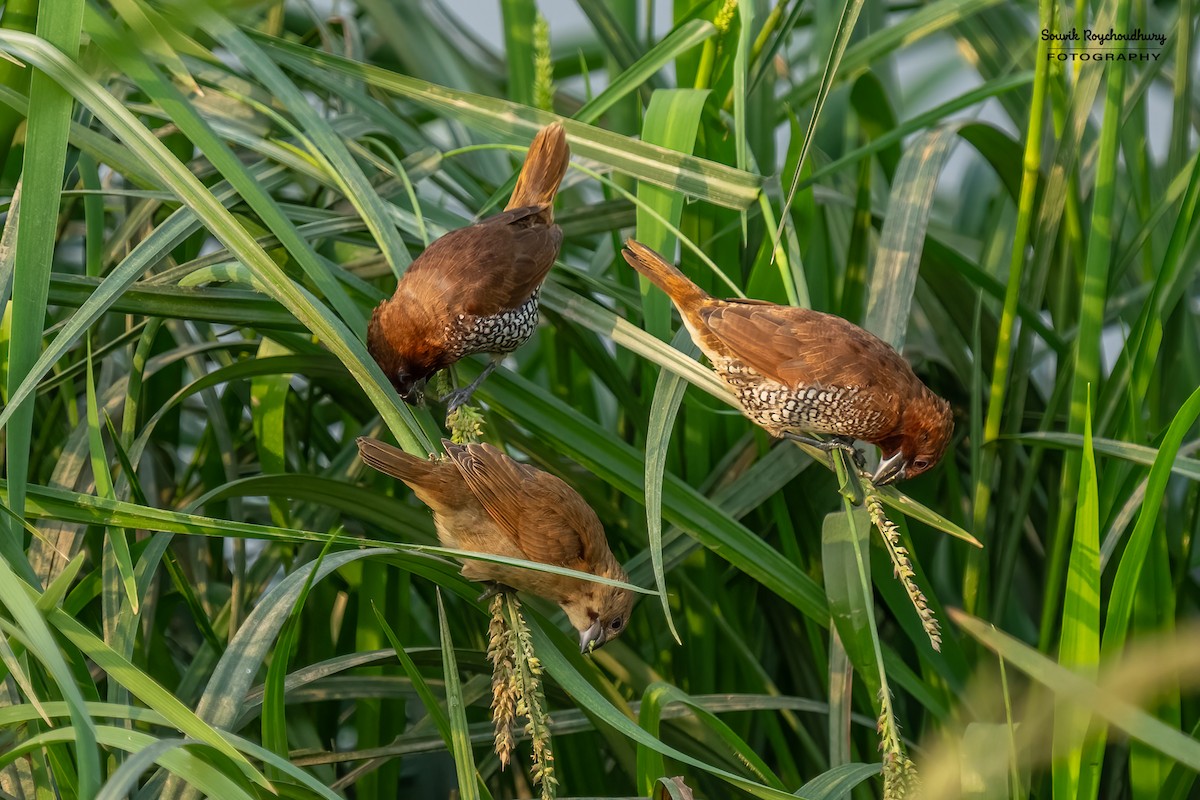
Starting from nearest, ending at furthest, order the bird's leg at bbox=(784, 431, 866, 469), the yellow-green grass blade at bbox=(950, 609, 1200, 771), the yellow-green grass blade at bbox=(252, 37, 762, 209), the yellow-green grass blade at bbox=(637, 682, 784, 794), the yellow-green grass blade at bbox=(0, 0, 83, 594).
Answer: the yellow-green grass blade at bbox=(950, 609, 1200, 771) → the yellow-green grass blade at bbox=(0, 0, 83, 594) → the yellow-green grass blade at bbox=(637, 682, 784, 794) → the yellow-green grass blade at bbox=(252, 37, 762, 209) → the bird's leg at bbox=(784, 431, 866, 469)

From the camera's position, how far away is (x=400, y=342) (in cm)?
248

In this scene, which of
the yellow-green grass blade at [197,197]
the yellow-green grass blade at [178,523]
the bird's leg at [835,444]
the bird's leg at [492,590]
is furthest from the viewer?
the bird's leg at [835,444]

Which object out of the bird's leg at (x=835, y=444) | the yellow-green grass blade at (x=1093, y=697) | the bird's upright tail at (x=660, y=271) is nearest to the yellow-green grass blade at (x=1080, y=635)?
the yellow-green grass blade at (x=1093, y=697)

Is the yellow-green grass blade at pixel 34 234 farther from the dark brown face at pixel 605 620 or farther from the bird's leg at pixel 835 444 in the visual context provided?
the bird's leg at pixel 835 444

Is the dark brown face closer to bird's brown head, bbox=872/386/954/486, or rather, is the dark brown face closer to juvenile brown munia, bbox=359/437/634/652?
juvenile brown munia, bbox=359/437/634/652

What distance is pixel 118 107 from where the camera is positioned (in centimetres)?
183

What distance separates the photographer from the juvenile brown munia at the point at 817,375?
2432 mm

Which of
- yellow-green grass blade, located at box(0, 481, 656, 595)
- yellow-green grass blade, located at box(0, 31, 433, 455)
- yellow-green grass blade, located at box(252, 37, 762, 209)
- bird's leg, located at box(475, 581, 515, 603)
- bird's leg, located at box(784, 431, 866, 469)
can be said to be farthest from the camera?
bird's leg, located at box(784, 431, 866, 469)

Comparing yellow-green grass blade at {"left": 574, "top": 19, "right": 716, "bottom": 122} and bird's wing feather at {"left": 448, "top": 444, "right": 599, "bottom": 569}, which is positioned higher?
yellow-green grass blade at {"left": 574, "top": 19, "right": 716, "bottom": 122}

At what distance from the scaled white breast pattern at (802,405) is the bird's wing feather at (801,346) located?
0.07 ft

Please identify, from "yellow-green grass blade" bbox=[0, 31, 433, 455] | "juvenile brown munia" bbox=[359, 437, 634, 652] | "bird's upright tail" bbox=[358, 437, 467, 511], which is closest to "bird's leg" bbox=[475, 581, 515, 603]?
"juvenile brown munia" bbox=[359, 437, 634, 652]

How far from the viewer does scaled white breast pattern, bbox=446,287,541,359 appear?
8.37 ft

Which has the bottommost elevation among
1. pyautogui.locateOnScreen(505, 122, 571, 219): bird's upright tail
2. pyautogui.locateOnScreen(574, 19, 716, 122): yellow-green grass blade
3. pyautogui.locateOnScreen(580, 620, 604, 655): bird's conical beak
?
pyautogui.locateOnScreen(580, 620, 604, 655): bird's conical beak

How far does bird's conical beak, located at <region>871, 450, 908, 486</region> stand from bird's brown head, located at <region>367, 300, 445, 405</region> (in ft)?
3.23
